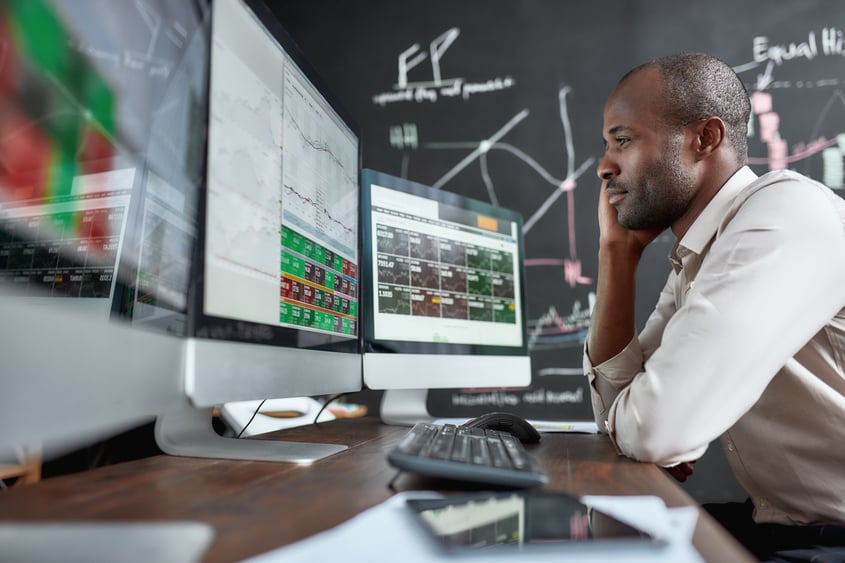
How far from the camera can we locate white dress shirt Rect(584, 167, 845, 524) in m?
0.72

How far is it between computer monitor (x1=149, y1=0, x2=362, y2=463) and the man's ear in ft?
2.42

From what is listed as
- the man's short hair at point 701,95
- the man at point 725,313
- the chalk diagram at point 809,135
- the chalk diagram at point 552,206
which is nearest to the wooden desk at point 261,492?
the man at point 725,313

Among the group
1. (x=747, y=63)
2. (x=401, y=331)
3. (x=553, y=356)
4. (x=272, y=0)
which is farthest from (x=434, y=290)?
(x=272, y=0)

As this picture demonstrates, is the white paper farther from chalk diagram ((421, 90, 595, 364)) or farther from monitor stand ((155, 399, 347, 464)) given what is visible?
chalk diagram ((421, 90, 595, 364))

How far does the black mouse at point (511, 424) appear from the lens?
3.10 feet

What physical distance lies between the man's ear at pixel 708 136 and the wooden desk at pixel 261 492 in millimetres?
701

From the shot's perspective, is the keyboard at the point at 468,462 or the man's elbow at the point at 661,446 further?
the man's elbow at the point at 661,446

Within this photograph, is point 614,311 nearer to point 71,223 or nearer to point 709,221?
point 709,221

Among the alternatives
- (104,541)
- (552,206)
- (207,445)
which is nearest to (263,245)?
(207,445)

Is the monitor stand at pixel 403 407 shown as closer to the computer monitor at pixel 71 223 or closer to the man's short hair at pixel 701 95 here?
the computer monitor at pixel 71 223

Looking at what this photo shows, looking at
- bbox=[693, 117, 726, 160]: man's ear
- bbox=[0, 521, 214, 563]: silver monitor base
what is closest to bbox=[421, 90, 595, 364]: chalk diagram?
bbox=[693, 117, 726, 160]: man's ear

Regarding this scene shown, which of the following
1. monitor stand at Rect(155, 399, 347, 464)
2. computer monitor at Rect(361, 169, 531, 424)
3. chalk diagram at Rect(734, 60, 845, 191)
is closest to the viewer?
monitor stand at Rect(155, 399, 347, 464)

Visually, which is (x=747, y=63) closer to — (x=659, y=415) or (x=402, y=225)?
(x=402, y=225)

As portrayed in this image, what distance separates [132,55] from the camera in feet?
6.93
